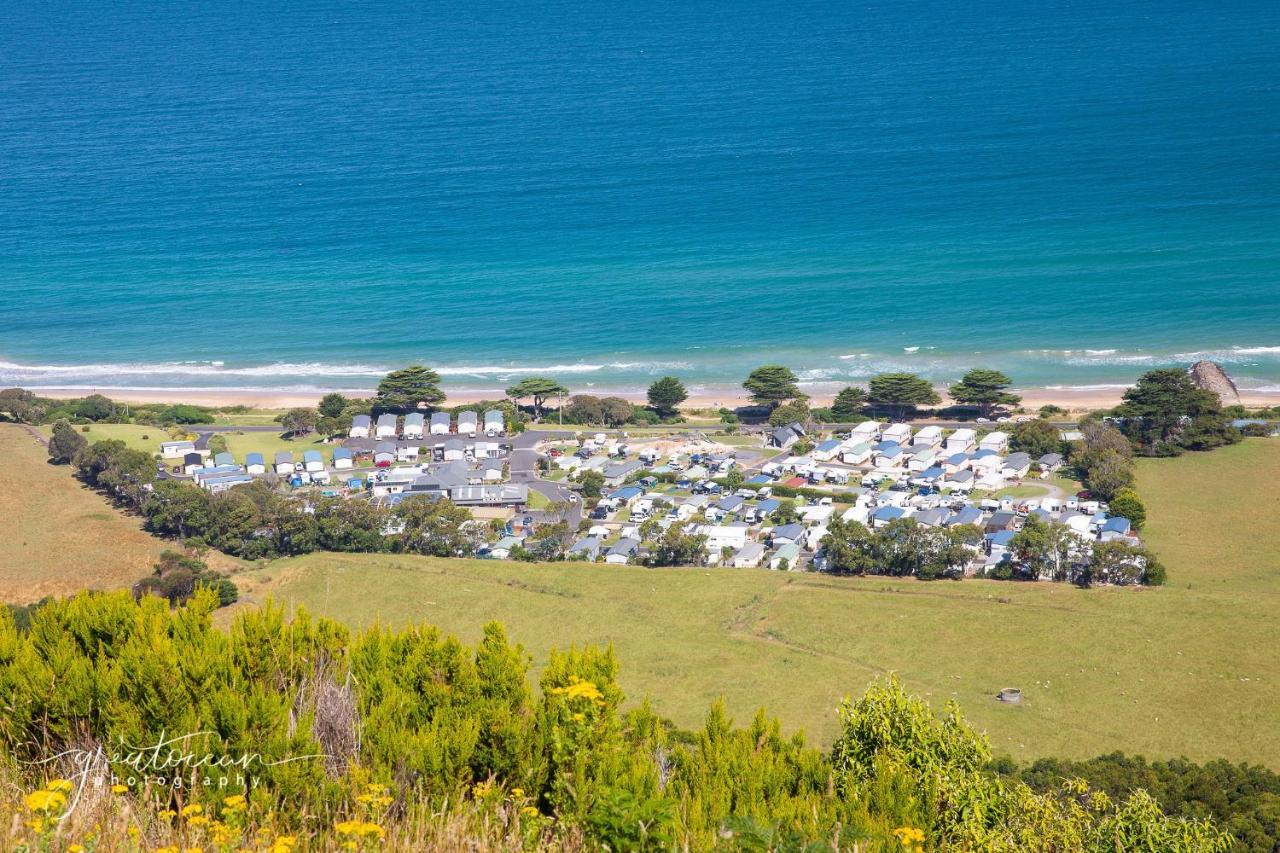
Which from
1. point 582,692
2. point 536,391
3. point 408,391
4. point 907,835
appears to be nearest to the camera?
point 907,835

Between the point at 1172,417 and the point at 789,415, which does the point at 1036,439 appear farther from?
the point at 789,415

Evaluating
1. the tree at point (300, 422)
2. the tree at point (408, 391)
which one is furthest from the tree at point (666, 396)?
the tree at point (300, 422)

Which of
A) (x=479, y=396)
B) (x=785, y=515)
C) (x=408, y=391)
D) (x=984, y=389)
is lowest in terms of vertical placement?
(x=785, y=515)

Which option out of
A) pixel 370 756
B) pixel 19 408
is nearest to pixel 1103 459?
pixel 370 756

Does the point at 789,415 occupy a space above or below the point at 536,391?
below

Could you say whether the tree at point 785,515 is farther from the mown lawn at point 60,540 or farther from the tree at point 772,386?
the mown lawn at point 60,540

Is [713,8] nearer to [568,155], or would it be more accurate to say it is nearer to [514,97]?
[514,97]

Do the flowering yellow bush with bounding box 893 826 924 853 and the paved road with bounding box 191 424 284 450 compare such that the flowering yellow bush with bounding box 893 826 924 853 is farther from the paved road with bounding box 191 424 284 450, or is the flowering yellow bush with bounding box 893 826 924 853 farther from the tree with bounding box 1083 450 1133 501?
the paved road with bounding box 191 424 284 450
